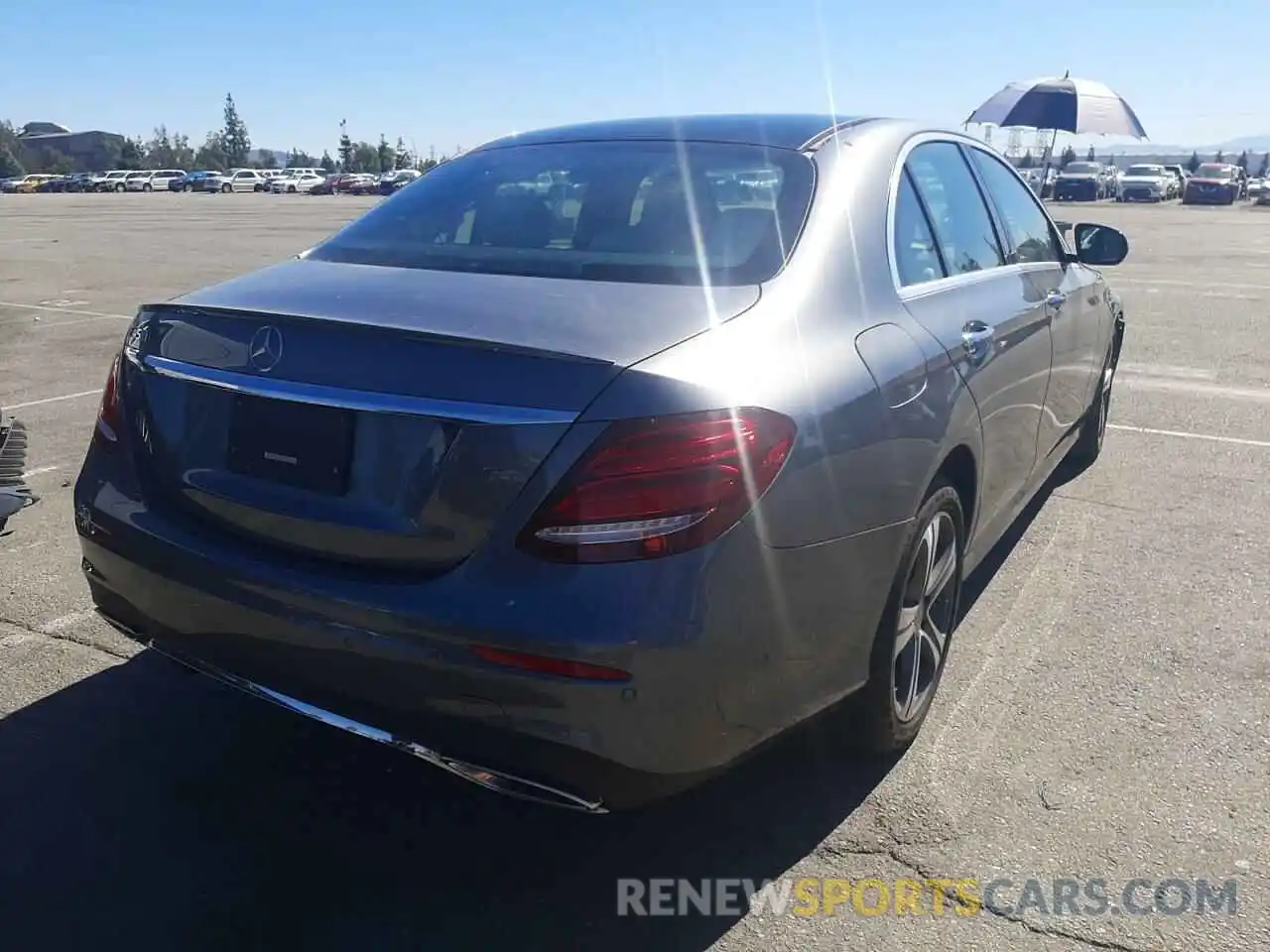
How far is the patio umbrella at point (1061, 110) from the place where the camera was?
19.1 metres

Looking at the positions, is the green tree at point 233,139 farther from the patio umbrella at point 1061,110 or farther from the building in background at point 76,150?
the patio umbrella at point 1061,110

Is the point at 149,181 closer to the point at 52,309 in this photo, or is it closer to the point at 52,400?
the point at 52,309

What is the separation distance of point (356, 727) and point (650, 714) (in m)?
0.66

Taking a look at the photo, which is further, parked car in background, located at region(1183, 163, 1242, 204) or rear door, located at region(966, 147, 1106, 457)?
parked car in background, located at region(1183, 163, 1242, 204)

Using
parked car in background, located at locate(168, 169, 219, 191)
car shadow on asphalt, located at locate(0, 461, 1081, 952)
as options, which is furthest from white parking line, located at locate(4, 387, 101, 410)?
parked car in background, located at locate(168, 169, 219, 191)

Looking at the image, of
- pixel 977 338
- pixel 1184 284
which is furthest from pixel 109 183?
→ pixel 977 338

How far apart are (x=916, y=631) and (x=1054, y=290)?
75.2 inches

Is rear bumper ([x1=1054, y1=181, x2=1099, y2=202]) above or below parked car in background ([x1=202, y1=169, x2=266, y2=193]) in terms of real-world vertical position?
below

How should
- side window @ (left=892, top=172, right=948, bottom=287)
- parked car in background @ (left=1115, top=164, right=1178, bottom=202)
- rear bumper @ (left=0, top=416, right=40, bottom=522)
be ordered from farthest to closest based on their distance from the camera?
parked car in background @ (left=1115, top=164, right=1178, bottom=202)
rear bumper @ (left=0, top=416, right=40, bottom=522)
side window @ (left=892, top=172, right=948, bottom=287)

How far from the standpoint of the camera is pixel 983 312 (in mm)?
3510

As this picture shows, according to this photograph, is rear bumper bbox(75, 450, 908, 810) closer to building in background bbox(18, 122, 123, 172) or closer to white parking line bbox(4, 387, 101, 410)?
white parking line bbox(4, 387, 101, 410)

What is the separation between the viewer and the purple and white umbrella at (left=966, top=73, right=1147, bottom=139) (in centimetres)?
1914

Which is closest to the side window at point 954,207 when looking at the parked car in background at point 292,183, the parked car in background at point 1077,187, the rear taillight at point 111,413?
the rear taillight at point 111,413

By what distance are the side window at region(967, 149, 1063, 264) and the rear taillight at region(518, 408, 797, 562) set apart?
2432 mm
